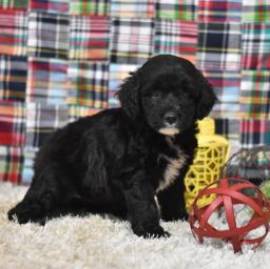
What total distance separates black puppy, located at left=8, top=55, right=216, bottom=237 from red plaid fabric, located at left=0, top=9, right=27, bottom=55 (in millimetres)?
1034

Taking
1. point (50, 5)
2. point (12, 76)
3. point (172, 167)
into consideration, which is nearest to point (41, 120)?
point (12, 76)

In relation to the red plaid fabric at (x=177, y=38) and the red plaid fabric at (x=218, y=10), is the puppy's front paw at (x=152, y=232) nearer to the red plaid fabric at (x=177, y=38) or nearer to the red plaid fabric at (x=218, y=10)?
the red plaid fabric at (x=177, y=38)

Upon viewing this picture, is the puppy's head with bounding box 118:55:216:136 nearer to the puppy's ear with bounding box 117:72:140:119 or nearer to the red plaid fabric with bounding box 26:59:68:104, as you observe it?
the puppy's ear with bounding box 117:72:140:119

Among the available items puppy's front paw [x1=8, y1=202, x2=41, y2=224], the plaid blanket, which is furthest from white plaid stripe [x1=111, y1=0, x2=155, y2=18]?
puppy's front paw [x1=8, y1=202, x2=41, y2=224]

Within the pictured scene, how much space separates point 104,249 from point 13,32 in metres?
2.19

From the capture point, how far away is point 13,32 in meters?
4.51

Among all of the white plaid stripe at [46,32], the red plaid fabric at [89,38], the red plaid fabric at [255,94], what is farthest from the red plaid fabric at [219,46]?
the white plaid stripe at [46,32]

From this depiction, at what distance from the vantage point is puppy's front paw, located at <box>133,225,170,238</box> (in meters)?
3.12

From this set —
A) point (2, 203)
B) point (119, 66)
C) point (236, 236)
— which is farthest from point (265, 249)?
point (119, 66)

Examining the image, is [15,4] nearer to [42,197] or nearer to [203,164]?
[42,197]

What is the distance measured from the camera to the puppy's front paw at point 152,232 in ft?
10.2

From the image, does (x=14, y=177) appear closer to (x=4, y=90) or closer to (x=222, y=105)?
(x=4, y=90)

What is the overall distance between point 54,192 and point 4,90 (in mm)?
1283

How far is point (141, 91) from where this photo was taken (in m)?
3.25
